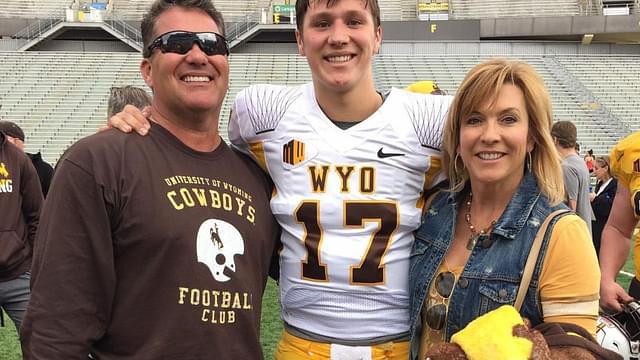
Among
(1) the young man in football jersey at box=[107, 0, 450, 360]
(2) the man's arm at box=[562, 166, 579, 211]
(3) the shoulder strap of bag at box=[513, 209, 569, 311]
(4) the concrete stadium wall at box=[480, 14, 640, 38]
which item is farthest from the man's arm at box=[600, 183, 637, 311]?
(4) the concrete stadium wall at box=[480, 14, 640, 38]

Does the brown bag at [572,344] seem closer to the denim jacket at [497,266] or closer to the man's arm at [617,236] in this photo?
the denim jacket at [497,266]

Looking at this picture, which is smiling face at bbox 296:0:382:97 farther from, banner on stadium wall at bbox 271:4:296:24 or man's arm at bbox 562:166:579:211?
banner on stadium wall at bbox 271:4:296:24

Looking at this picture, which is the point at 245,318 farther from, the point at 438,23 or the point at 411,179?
the point at 438,23

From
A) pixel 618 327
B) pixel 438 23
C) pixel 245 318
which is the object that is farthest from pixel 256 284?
pixel 438 23

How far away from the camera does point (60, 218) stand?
1426 millimetres

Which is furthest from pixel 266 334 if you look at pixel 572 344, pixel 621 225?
pixel 572 344

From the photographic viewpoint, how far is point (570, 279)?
1.44 m

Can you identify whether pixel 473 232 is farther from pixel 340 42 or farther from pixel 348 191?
pixel 340 42

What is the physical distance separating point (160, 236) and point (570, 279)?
41.4 inches

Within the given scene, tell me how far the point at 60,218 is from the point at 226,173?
0.48 m

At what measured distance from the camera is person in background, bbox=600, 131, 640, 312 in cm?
275

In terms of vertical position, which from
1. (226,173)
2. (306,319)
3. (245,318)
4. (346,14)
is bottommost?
(306,319)

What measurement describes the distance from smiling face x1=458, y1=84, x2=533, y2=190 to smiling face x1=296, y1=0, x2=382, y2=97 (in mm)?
436

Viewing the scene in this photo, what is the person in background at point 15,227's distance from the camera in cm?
329
